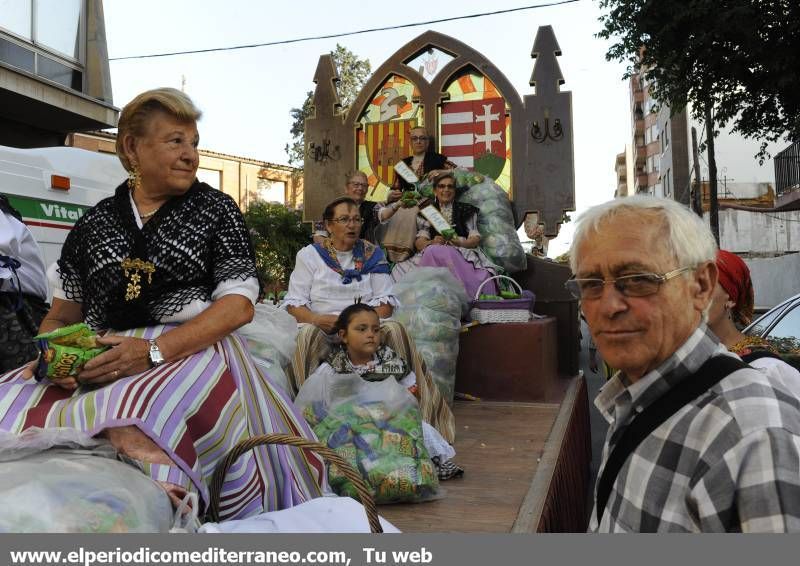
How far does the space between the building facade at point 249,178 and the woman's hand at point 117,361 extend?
95.8 ft

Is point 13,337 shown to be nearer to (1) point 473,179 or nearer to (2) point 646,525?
(2) point 646,525

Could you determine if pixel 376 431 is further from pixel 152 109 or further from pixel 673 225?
pixel 673 225

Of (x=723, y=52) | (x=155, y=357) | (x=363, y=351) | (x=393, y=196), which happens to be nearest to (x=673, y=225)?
(x=155, y=357)

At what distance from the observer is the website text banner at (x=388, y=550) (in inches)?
39.2

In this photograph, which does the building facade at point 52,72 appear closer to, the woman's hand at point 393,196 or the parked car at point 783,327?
the woman's hand at point 393,196

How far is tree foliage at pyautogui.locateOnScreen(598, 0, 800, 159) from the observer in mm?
9836

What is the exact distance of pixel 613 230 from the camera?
49.3 inches

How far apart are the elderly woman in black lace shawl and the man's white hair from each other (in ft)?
3.22

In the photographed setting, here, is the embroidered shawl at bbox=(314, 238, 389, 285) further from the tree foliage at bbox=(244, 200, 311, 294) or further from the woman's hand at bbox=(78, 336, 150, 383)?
the tree foliage at bbox=(244, 200, 311, 294)

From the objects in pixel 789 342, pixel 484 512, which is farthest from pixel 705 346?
pixel 789 342

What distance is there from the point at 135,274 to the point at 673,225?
4.51ft

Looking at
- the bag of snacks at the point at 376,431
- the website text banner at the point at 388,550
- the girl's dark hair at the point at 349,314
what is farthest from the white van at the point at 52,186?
the website text banner at the point at 388,550

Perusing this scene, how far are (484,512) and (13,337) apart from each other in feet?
6.02

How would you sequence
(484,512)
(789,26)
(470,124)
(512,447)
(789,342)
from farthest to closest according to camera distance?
1. (789,26)
2. (470,124)
3. (789,342)
4. (512,447)
5. (484,512)
